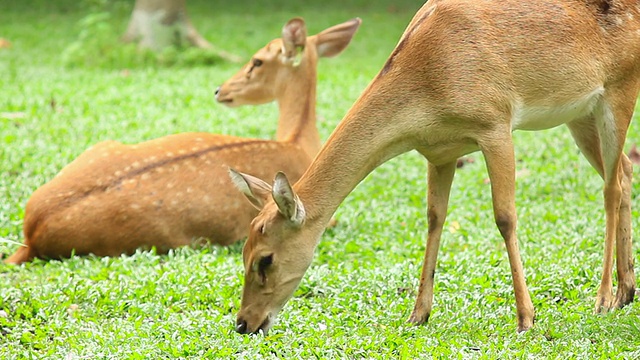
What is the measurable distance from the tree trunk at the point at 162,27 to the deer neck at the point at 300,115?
6495 millimetres

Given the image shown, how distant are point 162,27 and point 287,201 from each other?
10.5m

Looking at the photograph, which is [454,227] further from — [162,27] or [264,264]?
[162,27]

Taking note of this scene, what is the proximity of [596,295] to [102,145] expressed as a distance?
3.75m

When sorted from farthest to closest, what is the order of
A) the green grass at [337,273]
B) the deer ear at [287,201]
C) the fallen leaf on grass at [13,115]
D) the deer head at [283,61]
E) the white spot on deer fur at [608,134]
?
the fallen leaf on grass at [13,115], the deer head at [283,61], the white spot on deer fur at [608,134], the green grass at [337,273], the deer ear at [287,201]

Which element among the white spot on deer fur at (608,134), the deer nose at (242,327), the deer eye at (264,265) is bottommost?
the deer nose at (242,327)

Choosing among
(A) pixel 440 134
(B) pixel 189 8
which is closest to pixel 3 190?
(A) pixel 440 134

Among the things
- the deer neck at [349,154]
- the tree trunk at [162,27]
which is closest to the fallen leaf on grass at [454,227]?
the deer neck at [349,154]

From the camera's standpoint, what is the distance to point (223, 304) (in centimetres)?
542

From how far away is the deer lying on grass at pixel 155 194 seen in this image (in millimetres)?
6496

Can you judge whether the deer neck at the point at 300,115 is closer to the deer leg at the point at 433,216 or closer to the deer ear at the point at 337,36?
the deer ear at the point at 337,36

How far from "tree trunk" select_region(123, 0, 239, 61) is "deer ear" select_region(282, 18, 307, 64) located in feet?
21.4

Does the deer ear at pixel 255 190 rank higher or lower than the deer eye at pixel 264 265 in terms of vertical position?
higher

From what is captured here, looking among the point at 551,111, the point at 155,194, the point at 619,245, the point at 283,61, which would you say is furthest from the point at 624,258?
the point at 283,61

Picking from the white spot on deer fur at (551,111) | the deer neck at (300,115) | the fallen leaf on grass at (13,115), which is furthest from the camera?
the fallen leaf on grass at (13,115)
